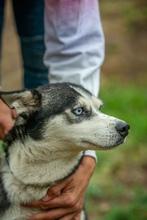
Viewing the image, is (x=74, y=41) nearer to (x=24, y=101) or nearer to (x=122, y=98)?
(x=24, y=101)

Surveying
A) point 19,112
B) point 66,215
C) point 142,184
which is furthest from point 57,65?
point 142,184

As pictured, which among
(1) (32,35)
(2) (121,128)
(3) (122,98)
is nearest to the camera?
(2) (121,128)

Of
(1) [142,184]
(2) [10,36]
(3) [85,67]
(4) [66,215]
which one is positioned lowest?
(2) [10,36]

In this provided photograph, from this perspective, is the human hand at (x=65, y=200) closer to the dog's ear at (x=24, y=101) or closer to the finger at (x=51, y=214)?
the finger at (x=51, y=214)

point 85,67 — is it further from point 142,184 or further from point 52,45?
point 142,184

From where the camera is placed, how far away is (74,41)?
3574mm

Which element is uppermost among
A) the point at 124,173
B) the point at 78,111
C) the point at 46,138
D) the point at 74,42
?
the point at 74,42

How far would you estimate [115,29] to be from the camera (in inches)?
339

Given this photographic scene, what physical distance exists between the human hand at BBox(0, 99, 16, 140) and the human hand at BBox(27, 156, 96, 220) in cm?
38

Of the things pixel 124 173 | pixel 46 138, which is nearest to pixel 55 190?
pixel 46 138

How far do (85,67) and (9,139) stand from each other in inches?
23.6

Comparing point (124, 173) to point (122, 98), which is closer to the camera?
point (124, 173)

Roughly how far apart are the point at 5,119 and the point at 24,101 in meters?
0.25

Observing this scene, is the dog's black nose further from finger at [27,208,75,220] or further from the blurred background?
the blurred background
